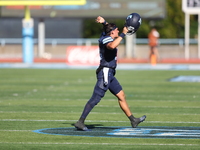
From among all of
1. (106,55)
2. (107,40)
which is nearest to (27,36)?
(106,55)

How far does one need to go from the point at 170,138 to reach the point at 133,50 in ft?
86.9

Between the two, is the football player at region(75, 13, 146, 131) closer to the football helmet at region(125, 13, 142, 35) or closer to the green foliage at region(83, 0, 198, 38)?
the football helmet at region(125, 13, 142, 35)

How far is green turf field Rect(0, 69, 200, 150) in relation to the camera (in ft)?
24.1

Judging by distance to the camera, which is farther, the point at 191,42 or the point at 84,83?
the point at 191,42

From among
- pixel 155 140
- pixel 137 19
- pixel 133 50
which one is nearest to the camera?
pixel 155 140

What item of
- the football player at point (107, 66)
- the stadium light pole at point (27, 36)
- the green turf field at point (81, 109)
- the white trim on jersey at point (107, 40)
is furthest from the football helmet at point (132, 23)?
the stadium light pole at point (27, 36)

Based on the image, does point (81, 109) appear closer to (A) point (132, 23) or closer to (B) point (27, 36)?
(A) point (132, 23)

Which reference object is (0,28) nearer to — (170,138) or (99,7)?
(99,7)

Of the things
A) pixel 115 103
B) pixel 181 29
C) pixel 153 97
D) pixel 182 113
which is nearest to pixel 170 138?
pixel 182 113

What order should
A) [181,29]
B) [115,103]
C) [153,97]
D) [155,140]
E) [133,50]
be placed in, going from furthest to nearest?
[181,29] < [133,50] < [153,97] < [115,103] < [155,140]

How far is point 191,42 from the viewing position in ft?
113

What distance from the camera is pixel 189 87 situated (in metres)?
16.0

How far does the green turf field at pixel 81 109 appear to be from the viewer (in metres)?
7.34

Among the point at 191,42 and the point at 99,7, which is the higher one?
the point at 99,7
